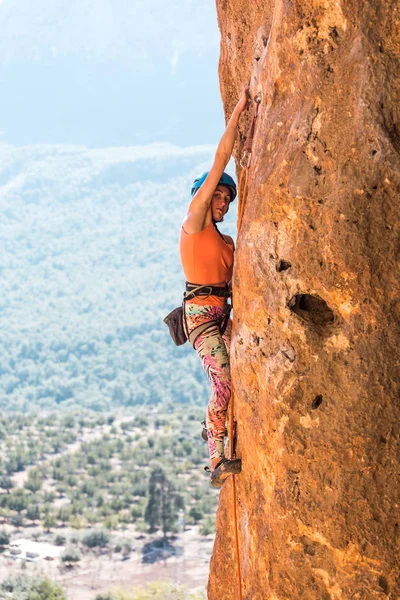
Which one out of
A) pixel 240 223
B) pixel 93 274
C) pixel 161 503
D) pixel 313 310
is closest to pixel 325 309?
pixel 313 310

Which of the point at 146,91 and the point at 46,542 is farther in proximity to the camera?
the point at 146,91

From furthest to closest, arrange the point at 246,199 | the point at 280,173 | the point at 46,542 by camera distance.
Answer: the point at 46,542 < the point at 246,199 < the point at 280,173

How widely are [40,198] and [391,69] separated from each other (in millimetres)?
66405

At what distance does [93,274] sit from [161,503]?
32.3 m

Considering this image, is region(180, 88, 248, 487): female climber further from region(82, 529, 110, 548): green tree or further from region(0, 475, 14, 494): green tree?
region(0, 475, 14, 494): green tree

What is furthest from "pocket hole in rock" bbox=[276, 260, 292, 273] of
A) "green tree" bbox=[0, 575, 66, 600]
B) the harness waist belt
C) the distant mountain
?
the distant mountain

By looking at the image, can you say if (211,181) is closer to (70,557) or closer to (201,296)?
(201,296)

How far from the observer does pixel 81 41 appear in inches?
3120

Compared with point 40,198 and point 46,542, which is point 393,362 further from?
point 40,198

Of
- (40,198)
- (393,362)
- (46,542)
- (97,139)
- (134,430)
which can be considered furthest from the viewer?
(97,139)

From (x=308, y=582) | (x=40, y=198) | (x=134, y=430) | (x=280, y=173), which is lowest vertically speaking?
(x=308, y=582)

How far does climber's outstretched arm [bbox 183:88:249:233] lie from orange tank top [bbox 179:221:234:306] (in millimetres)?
73

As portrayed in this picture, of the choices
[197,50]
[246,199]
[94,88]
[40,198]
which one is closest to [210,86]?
[197,50]

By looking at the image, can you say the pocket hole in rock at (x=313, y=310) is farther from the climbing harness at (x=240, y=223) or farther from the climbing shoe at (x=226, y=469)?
the climbing shoe at (x=226, y=469)
